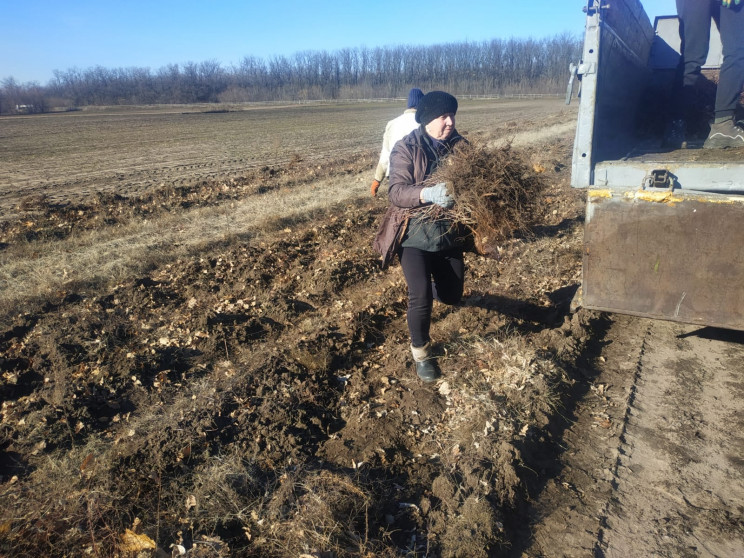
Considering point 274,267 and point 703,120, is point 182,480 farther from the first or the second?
point 703,120

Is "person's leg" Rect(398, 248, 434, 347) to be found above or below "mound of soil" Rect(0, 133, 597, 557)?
above

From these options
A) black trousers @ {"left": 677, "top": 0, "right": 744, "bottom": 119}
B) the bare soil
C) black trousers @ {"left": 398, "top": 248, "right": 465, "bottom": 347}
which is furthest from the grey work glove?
black trousers @ {"left": 677, "top": 0, "right": 744, "bottom": 119}

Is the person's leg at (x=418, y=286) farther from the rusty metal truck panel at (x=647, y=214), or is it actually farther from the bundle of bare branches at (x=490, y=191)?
the rusty metal truck panel at (x=647, y=214)

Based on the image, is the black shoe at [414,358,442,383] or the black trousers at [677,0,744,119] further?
the black trousers at [677,0,744,119]

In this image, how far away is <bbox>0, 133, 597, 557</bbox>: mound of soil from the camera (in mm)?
2707

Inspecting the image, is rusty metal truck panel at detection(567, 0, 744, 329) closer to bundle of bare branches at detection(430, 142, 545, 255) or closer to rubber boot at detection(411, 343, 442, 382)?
bundle of bare branches at detection(430, 142, 545, 255)

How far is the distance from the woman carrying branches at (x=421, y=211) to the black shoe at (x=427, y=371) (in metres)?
0.14

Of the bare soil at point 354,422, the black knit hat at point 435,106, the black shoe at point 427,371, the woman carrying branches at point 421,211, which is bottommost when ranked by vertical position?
the bare soil at point 354,422

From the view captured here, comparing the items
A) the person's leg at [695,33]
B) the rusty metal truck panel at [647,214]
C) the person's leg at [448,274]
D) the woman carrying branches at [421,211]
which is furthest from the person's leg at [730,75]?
the person's leg at [448,274]

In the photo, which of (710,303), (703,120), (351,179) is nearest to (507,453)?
(710,303)

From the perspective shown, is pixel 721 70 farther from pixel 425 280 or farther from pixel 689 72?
pixel 425 280

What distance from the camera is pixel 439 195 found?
338cm

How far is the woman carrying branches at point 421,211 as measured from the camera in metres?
3.59

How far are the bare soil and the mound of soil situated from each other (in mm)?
16
